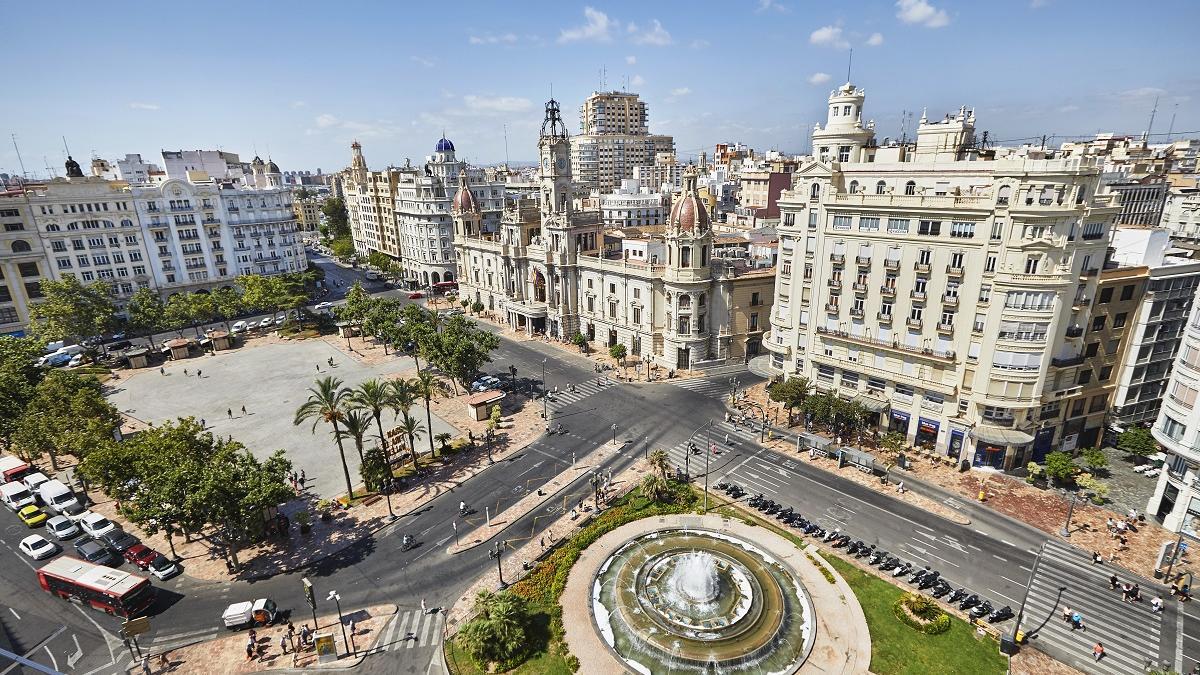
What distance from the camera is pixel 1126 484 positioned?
5884 cm

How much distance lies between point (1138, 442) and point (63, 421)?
115m

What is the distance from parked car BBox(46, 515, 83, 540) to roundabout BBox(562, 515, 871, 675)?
1889 inches

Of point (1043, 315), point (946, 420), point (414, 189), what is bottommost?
point (946, 420)

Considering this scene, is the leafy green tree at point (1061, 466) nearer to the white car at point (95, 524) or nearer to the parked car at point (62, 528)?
the white car at point (95, 524)

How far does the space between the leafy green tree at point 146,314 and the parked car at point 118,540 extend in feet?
223

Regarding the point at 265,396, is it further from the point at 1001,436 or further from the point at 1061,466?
the point at 1061,466

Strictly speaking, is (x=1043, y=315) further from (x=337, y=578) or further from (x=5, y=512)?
(x=5, y=512)

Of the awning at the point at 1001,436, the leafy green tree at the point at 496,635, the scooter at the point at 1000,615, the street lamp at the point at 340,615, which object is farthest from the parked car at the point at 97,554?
the awning at the point at 1001,436

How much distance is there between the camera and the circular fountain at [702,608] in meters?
40.0

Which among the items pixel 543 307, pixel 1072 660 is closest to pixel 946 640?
pixel 1072 660

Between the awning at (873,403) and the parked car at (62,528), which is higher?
the awning at (873,403)

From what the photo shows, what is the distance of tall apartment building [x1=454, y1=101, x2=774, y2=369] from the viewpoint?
3433 inches

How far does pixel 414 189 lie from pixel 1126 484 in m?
150

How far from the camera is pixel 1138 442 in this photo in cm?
6019
